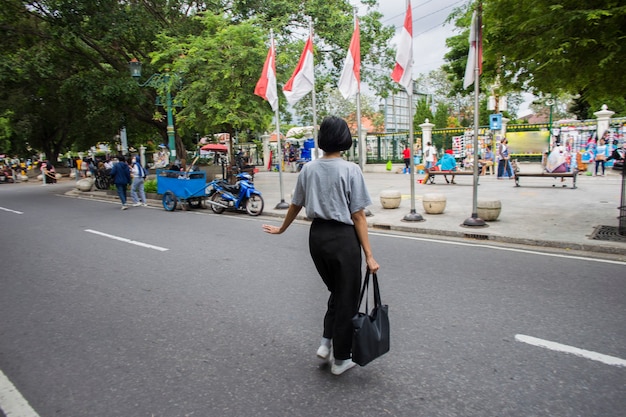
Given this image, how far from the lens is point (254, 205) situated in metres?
12.2

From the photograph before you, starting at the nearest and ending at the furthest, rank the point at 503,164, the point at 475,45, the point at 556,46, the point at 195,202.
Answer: the point at 556,46 → the point at 475,45 → the point at 195,202 → the point at 503,164

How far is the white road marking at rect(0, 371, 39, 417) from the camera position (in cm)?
274

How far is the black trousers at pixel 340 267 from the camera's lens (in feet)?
9.51

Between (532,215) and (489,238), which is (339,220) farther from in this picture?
(532,215)

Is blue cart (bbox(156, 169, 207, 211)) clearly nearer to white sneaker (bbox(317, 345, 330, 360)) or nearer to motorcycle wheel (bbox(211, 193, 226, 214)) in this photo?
motorcycle wheel (bbox(211, 193, 226, 214))

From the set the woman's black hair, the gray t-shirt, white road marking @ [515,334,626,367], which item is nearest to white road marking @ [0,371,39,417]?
the gray t-shirt

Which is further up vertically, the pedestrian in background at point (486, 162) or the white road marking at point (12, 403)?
the pedestrian in background at point (486, 162)

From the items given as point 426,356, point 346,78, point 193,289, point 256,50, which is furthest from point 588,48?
point 256,50

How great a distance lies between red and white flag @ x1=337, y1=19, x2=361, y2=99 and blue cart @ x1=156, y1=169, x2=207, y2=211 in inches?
234

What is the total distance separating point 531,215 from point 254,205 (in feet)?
24.1

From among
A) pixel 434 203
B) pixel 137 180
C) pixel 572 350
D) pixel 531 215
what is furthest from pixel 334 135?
pixel 137 180

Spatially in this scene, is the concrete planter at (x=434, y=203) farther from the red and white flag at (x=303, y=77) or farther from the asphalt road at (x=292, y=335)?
the red and white flag at (x=303, y=77)

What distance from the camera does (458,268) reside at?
227 inches

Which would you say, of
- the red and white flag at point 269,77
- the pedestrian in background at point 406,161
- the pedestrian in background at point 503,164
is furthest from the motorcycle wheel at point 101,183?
the pedestrian in background at point 503,164
